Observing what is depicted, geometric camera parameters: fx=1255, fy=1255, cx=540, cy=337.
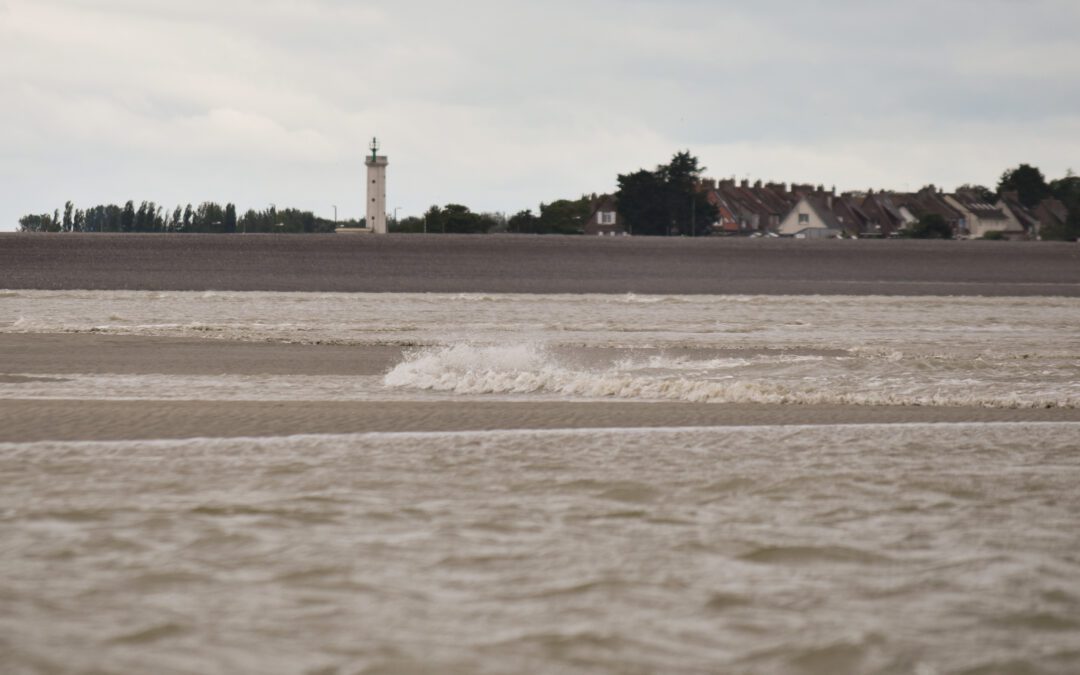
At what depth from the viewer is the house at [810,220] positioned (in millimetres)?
109062

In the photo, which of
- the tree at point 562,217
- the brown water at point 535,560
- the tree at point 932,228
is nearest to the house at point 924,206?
the tree at point 932,228

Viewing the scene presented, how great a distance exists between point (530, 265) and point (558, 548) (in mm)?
54693

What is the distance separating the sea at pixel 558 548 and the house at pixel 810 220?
99827 mm

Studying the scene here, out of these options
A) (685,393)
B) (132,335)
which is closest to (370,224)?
(132,335)

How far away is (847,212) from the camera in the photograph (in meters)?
114

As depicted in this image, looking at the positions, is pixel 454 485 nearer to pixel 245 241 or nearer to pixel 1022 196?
pixel 245 241

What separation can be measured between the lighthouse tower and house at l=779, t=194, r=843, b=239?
37071mm

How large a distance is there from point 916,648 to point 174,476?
4.41m

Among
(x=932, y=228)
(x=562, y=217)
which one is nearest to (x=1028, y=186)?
(x=932, y=228)

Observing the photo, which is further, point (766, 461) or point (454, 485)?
point (766, 461)

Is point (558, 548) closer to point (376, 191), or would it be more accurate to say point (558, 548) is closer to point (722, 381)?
point (722, 381)

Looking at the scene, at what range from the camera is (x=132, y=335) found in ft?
67.4

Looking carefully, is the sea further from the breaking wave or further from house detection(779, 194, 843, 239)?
house detection(779, 194, 843, 239)

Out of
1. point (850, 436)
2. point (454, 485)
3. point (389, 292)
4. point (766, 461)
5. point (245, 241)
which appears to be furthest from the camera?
point (245, 241)
